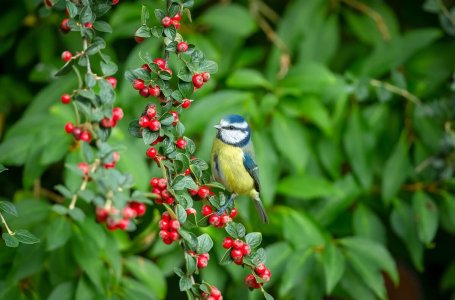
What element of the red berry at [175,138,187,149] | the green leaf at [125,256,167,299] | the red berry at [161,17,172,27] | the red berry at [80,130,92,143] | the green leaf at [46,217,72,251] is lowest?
the green leaf at [125,256,167,299]

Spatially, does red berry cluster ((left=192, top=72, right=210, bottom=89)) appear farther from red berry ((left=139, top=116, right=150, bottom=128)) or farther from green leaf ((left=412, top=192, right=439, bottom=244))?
green leaf ((left=412, top=192, right=439, bottom=244))

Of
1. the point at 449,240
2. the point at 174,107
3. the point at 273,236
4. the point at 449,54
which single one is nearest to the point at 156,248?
the point at 273,236

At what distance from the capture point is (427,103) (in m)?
2.50

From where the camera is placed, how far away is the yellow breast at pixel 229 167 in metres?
1.42

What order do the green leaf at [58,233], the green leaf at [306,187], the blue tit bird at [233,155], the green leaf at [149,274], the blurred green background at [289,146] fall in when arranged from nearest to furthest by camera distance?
the blue tit bird at [233,155]
the green leaf at [58,233]
the blurred green background at [289,146]
the green leaf at [149,274]
the green leaf at [306,187]

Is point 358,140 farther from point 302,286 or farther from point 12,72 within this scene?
point 12,72

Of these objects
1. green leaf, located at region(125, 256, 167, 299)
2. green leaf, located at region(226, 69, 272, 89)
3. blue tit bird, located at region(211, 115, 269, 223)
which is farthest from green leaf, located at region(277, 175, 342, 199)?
blue tit bird, located at region(211, 115, 269, 223)

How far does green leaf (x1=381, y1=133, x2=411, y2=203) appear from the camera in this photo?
7.88ft

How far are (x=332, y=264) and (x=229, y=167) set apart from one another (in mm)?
774

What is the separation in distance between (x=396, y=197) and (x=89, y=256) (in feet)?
3.73

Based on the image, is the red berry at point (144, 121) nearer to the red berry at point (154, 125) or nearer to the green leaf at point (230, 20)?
the red berry at point (154, 125)

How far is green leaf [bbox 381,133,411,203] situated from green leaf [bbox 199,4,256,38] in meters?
0.67

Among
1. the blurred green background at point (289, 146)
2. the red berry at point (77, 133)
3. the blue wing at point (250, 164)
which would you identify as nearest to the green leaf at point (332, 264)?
the blurred green background at point (289, 146)

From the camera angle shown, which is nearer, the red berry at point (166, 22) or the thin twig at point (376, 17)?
the red berry at point (166, 22)
